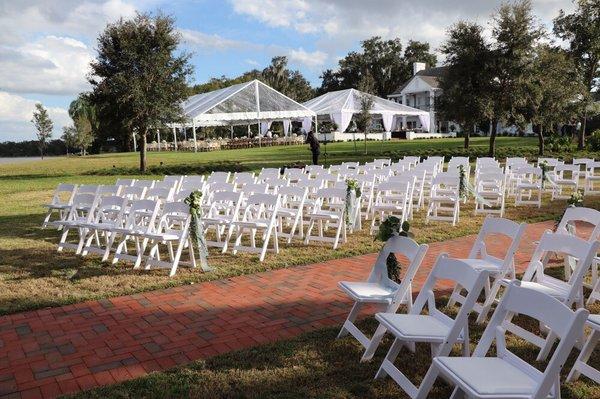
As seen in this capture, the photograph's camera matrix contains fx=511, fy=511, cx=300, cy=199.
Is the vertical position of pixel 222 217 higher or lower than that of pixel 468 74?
lower

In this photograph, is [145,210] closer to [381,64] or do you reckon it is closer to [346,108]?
[346,108]

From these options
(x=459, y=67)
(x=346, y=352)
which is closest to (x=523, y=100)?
(x=459, y=67)

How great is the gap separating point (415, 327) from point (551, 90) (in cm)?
2246

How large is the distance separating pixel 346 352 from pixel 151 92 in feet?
62.9

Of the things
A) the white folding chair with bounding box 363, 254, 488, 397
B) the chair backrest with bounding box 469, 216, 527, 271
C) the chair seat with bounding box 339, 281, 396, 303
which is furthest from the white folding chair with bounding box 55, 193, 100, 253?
the chair backrest with bounding box 469, 216, 527, 271

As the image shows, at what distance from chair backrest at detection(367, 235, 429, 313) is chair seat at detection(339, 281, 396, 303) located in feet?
0.23

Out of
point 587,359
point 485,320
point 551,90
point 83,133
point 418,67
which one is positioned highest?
point 418,67

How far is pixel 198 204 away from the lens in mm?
6484

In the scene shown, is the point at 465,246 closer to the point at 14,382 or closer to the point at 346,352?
the point at 346,352

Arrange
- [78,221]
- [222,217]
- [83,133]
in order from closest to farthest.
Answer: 1. [78,221]
2. [222,217]
3. [83,133]

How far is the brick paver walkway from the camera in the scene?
390 cm

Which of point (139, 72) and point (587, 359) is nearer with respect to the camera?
point (587, 359)

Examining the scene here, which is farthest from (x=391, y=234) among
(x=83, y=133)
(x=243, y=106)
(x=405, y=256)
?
A: (x=83, y=133)

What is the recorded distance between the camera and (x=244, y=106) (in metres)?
38.9
